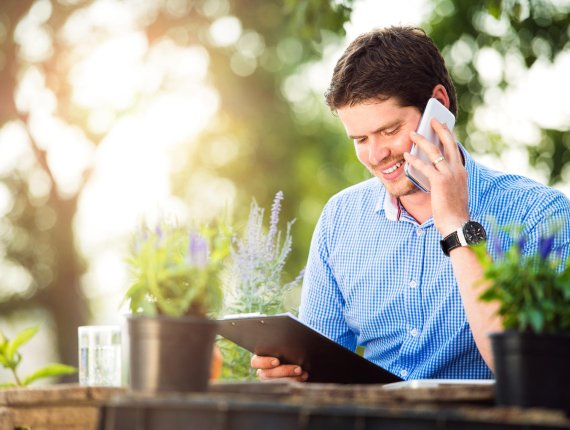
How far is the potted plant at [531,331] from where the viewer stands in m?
1.73

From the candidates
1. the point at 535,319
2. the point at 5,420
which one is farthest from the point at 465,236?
the point at 5,420

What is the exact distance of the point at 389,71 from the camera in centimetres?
341

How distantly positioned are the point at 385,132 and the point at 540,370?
174 centimetres

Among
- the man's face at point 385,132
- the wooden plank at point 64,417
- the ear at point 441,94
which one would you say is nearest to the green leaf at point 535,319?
the wooden plank at point 64,417

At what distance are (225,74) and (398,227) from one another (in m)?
11.3

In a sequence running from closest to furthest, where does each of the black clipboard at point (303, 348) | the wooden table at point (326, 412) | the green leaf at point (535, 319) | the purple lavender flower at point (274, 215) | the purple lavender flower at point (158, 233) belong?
the wooden table at point (326, 412), the green leaf at point (535, 319), the purple lavender flower at point (158, 233), the black clipboard at point (303, 348), the purple lavender flower at point (274, 215)

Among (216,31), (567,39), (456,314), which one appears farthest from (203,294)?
(216,31)

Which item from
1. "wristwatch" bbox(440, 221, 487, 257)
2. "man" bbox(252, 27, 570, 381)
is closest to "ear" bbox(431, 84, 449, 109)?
"man" bbox(252, 27, 570, 381)

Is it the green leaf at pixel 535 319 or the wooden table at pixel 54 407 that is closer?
the green leaf at pixel 535 319

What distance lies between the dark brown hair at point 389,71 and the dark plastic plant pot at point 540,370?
1.75m

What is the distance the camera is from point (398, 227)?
3574mm

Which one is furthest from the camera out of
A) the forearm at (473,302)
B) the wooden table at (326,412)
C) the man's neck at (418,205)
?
the man's neck at (418,205)

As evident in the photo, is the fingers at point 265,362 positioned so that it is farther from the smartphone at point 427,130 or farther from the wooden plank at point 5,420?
the wooden plank at point 5,420

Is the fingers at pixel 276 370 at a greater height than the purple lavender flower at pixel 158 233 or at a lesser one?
lesser
